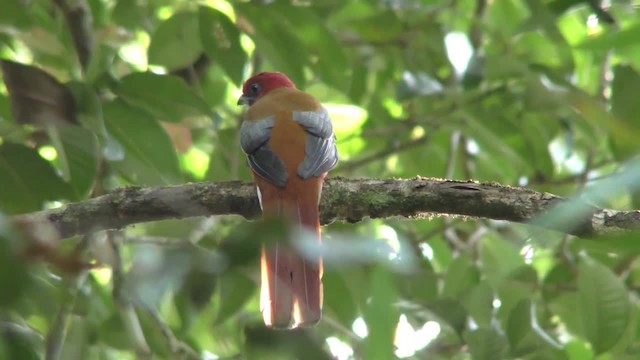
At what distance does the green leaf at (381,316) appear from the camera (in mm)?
960

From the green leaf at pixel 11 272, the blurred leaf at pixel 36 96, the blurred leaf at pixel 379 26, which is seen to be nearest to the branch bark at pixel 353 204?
the blurred leaf at pixel 36 96

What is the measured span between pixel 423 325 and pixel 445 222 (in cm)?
109

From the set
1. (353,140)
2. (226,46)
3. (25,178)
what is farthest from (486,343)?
(353,140)

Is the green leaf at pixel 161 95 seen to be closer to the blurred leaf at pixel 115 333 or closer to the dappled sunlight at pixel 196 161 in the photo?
the blurred leaf at pixel 115 333

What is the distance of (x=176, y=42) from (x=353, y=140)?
4.33ft

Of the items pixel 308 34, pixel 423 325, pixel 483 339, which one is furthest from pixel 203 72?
pixel 483 339

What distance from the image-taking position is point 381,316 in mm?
979

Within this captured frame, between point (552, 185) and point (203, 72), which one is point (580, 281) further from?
point (203, 72)

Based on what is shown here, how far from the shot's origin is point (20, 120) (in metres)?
2.54

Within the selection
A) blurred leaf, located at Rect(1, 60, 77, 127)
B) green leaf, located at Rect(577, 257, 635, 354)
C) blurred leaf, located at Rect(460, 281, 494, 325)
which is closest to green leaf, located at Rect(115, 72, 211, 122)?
blurred leaf, located at Rect(1, 60, 77, 127)

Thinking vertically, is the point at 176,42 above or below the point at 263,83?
below

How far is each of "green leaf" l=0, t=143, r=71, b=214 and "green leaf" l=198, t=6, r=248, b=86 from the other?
94cm

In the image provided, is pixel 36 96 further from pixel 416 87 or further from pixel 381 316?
pixel 381 316

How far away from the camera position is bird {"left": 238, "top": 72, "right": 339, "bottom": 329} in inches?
87.9
